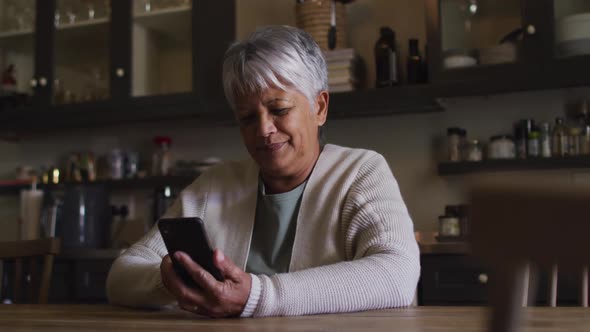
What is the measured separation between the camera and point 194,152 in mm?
3068

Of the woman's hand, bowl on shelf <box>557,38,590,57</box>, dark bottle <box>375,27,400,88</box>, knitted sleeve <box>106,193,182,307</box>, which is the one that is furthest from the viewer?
dark bottle <box>375,27,400,88</box>

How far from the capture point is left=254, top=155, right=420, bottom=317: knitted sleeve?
3.13 feet

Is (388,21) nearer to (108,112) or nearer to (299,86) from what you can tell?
(108,112)

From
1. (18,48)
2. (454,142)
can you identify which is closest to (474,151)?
(454,142)

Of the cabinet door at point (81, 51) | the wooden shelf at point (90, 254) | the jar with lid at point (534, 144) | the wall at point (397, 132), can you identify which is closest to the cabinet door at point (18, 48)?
the cabinet door at point (81, 51)

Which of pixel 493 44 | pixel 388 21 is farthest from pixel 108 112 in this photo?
pixel 493 44

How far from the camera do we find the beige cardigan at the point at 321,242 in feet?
3.20

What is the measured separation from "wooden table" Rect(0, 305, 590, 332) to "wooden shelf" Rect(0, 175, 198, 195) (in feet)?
6.12

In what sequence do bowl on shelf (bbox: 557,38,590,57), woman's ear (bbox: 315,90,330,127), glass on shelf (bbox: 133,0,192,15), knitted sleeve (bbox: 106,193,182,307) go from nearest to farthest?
knitted sleeve (bbox: 106,193,182,307) < woman's ear (bbox: 315,90,330,127) < bowl on shelf (bbox: 557,38,590,57) < glass on shelf (bbox: 133,0,192,15)

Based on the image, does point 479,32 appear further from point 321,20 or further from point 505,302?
point 505,302

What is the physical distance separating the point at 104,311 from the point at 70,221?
1947mm

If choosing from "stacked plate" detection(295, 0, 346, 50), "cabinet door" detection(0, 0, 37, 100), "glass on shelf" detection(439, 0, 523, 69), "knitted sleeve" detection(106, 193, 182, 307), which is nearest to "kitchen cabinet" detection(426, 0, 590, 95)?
"glass on shelf" detection(439, 0, 523, 69)

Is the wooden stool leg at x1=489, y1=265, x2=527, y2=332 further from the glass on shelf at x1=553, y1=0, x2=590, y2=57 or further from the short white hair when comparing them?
the glass on shelf at x1=553, y1=0, x2=590, y2=57

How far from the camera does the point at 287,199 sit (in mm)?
1374
